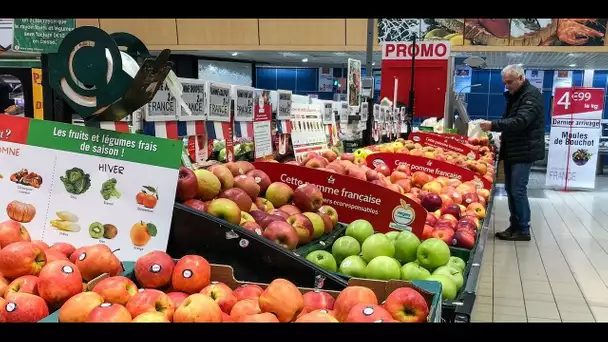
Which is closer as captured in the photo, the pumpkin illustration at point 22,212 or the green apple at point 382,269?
the pumpkin illustration at point 22,212

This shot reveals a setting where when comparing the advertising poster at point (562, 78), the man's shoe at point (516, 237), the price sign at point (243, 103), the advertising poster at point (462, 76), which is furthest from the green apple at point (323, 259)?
the advertising poster at point (562, 78)

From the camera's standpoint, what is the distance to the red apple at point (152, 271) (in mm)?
1434

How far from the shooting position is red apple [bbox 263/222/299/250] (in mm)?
1983

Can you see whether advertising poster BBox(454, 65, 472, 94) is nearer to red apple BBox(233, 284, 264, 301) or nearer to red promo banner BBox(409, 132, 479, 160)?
red promo banner BBox(409, 132, 479, 160)

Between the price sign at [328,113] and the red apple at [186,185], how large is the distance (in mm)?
2655

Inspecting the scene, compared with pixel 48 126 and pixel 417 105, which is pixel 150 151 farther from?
pixel 417 105

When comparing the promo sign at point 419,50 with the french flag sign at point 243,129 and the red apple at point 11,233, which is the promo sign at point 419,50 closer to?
the french flag sign at point 243,129

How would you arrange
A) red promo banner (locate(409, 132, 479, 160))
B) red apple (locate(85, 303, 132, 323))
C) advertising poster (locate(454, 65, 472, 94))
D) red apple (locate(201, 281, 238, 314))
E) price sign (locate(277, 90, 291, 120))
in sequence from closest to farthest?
red apple (locate(85, 303, 132, 323))
red apple (locate(201, 281, 238, 314))
price sign (locate(277, 90, 291, 120))
red promo banner (locate(409, 132, 479, 160))
advertising poster (locate(454, 65, 472, 94))

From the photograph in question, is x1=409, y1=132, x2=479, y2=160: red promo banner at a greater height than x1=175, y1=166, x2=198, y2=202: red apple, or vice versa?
x1=175, y1=166, x2=198, y2=202: red apple

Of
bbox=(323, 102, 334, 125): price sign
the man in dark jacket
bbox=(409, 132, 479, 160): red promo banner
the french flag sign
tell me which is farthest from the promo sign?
the french flag sign

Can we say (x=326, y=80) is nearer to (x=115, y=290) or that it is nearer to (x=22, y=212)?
(x=22, y=212)

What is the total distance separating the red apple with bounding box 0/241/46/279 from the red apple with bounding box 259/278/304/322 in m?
0.64

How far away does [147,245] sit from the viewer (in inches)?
64.2

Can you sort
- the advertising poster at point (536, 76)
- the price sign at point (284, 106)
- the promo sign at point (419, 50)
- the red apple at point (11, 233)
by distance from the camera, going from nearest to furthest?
the red apple at point (11, 233), the price sign at point (284, 106), the promo sign at point (419, 50), the advertising poster at point (536, 76)
